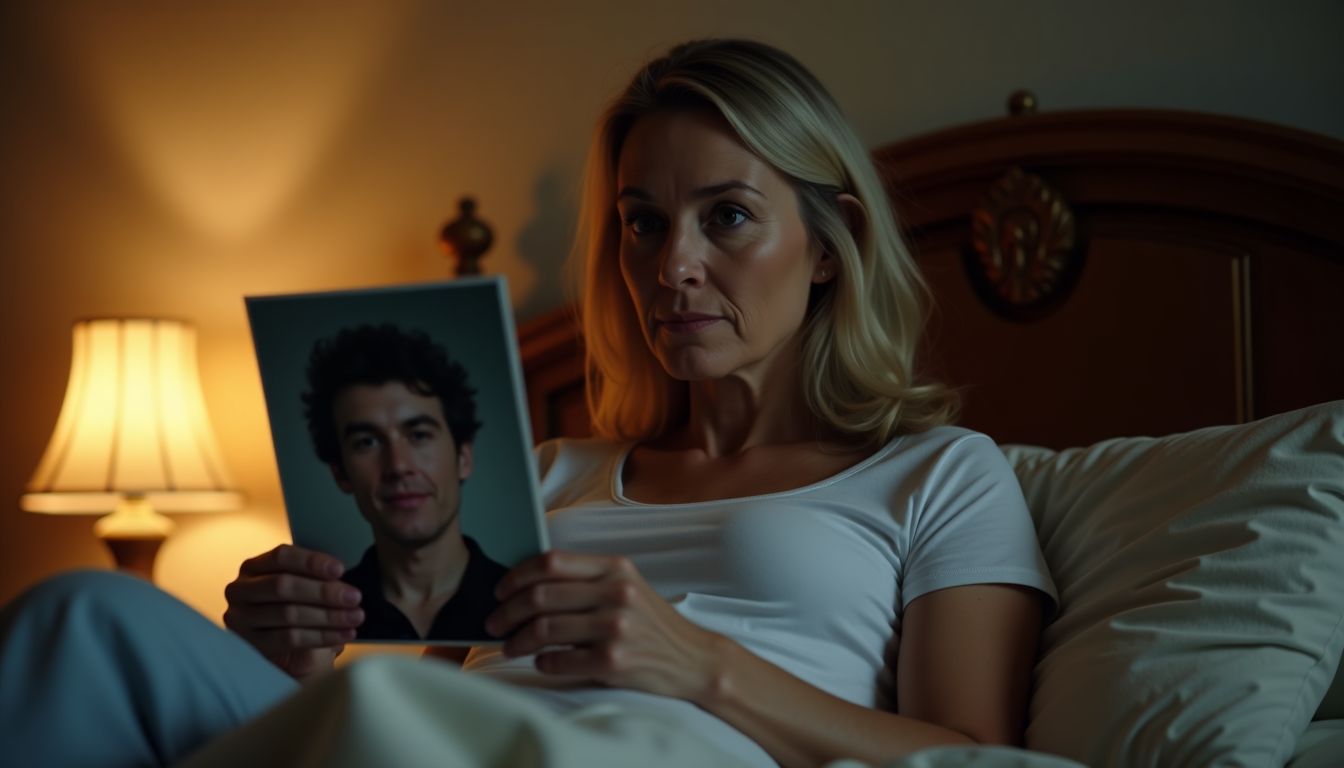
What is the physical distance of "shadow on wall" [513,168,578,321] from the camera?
225 cm

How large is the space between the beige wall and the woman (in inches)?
23.1

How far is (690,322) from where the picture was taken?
1308mm

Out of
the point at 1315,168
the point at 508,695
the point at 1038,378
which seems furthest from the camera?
the point at 1038,378

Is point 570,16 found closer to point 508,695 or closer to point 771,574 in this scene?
point 771,574

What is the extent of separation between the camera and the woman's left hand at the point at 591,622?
925 millimetres

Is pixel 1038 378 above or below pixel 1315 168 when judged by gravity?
below

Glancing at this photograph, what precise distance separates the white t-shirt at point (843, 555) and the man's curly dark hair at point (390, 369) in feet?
0.98

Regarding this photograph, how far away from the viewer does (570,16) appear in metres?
2.25

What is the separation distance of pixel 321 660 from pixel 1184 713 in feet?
2.33

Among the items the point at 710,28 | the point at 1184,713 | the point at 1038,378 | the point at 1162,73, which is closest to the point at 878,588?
the point at 1184,713

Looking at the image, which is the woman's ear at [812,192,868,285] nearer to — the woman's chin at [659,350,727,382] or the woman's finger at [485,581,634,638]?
the woman's chin at [659,350,727,382]

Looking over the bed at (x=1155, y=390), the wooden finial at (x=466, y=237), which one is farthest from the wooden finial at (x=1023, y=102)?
the wooden finial at (x=466, y=237)

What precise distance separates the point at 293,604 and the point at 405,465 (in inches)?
6.9

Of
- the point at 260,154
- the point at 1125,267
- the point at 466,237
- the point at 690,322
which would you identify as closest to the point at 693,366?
the point at 690,322
